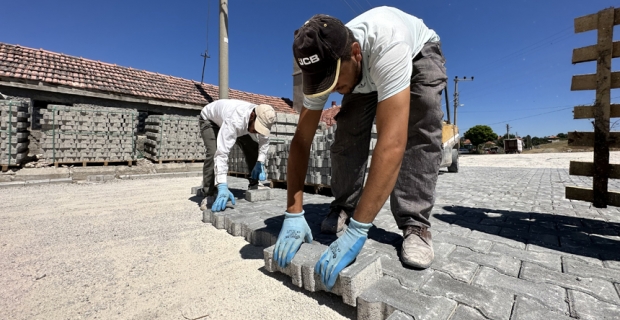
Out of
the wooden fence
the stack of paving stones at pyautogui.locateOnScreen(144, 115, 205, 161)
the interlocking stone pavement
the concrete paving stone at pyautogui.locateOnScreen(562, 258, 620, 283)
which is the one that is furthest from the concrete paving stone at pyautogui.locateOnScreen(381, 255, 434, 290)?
the stack of paving stones at pyautogui.locateOnScreen(144, 115, 205, 161)

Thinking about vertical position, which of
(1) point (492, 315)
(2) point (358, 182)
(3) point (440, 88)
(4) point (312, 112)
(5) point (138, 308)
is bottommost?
(5) point (138, 308)

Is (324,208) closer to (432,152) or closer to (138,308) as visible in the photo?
(432,152)

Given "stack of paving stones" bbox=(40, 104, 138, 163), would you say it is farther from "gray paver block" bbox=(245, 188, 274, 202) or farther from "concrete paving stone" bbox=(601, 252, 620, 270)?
"concrete paving stone" bbox=(601, 252, 620, 270)

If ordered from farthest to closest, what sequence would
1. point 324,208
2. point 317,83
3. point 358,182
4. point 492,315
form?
point 324,208, point 358,182, point 317,83, point 492,315

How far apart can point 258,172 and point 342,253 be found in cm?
271

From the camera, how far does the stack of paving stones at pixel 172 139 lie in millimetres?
9430

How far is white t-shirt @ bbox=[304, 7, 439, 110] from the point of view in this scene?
1.36m

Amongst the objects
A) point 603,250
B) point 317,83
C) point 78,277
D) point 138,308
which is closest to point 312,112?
point 317,83

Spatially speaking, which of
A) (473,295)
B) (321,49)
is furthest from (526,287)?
(321,49)

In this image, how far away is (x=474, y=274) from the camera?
1467 mm

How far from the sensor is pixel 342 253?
1403 mm

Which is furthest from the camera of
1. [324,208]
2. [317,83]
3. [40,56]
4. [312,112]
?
[40,56]

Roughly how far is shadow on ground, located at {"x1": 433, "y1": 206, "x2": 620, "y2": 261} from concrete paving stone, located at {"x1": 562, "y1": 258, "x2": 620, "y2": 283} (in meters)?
0.22

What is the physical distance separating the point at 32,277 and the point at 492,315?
279 cm
